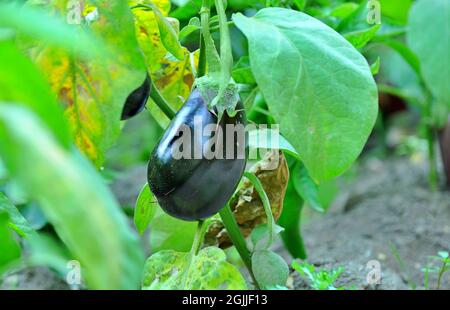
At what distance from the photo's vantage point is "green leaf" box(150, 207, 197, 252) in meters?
1.05

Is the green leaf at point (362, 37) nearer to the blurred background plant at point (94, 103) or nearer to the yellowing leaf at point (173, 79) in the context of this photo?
the blurred background plant at point (94, 103)

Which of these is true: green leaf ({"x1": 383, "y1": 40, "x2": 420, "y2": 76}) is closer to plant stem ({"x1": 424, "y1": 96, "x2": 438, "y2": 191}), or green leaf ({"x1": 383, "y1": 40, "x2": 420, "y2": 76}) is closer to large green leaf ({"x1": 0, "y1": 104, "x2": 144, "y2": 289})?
plant stem ({"x1": 424, "y1": 96, "x2": 438, "y2": 191})

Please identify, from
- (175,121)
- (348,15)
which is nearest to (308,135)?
(175,121)

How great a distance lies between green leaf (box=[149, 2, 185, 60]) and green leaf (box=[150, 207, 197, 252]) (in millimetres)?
290

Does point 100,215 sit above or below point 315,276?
above

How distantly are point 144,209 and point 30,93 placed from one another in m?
0.56

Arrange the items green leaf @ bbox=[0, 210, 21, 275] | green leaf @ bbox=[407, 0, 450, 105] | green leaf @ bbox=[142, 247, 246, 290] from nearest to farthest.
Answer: green leaf @ bbox=[0, 210, 21, 275]
green leaf @ bbox=[407, 0, 450, 105]
green leaf @ bbox=[142, 247, 246, 290]

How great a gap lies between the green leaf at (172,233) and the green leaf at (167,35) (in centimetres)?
29

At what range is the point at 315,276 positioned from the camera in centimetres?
96

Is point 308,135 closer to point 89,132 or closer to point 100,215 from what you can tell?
point 89,132

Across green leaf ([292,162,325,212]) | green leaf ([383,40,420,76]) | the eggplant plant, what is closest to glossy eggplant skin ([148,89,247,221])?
the eggplant plant

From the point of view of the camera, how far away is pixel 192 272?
2.78 ft

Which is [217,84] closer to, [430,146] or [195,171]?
[195,171]
